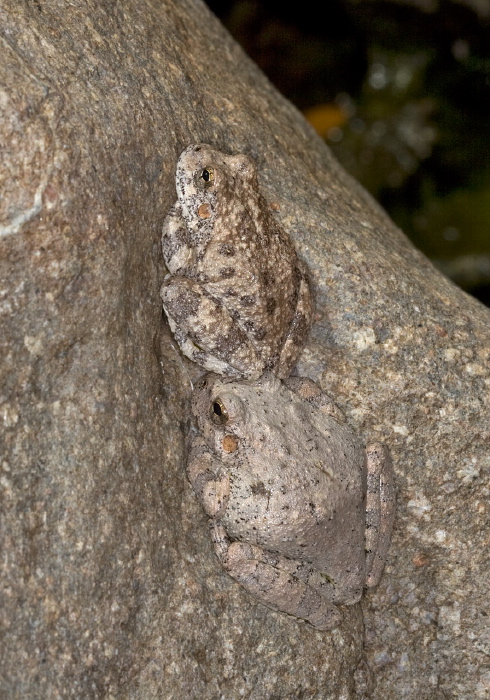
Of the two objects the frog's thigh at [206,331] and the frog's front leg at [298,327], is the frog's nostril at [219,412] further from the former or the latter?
the frog's front leg at [298,327]

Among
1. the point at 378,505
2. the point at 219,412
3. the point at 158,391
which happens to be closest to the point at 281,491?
the point at 219,412

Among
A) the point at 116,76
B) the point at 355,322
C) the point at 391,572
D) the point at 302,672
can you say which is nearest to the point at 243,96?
the point at 116,76

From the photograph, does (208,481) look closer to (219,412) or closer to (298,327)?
(219,412)

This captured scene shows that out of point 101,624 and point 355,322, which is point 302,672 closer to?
point 101,624

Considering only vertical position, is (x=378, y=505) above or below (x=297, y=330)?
below

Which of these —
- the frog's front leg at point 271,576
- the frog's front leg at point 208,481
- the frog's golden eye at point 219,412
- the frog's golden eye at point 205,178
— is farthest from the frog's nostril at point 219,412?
the frog's golden eye at point 205,178

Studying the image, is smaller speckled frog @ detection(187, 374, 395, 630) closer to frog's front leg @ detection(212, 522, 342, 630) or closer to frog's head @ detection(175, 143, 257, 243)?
frog's front leg @ detection(212, 522, 342, 630)

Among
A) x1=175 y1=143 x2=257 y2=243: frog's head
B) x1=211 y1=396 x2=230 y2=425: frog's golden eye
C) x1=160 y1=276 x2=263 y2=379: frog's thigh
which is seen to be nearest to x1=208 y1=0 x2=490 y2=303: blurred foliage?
x1=175 y1=143 x2=257 y2=243: frog's head

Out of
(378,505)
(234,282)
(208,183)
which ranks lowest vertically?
(378,505)
